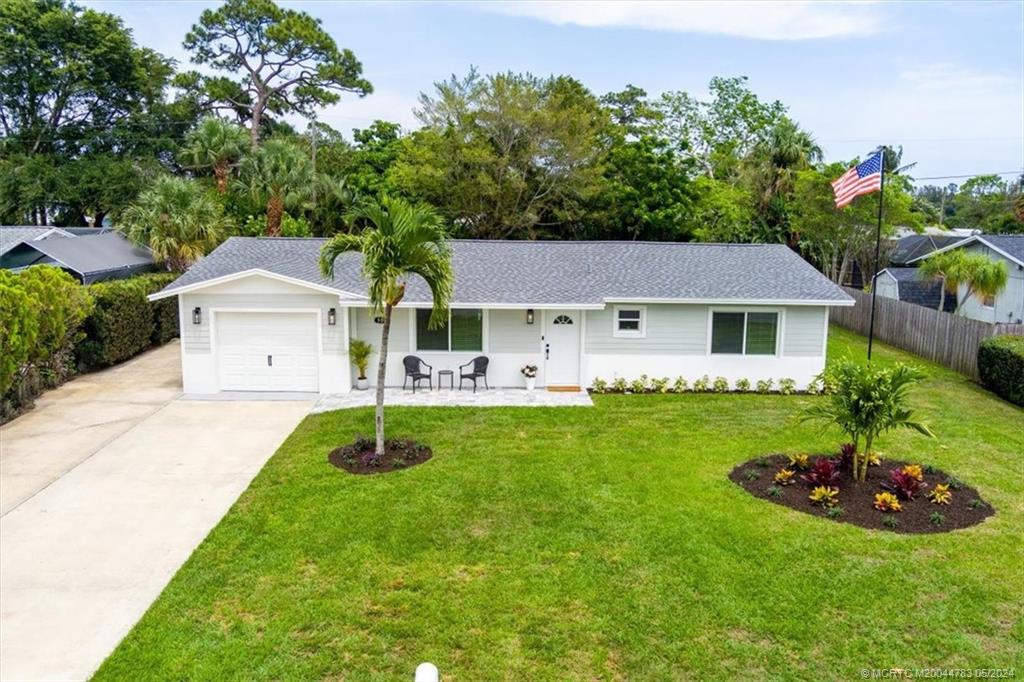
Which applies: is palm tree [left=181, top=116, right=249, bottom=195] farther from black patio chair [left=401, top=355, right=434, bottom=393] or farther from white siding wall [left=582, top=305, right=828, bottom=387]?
white siding wall [left=582, top=305, right=828, bottom=387]

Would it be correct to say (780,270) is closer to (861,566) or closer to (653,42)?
(861,566)

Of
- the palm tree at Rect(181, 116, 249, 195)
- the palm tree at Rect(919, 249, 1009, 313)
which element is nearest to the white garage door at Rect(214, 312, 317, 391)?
the palm tree at Rect(181, 116, 249, 195)

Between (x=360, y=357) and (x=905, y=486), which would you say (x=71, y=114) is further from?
(x=905, y=486)

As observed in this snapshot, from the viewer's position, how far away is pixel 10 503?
31.6ft

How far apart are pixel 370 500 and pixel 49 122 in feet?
128

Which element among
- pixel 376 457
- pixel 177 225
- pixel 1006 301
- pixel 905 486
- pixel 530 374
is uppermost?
pixel 177 225

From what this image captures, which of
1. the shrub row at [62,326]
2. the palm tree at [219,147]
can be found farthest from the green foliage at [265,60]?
the shrub row at [62,326]

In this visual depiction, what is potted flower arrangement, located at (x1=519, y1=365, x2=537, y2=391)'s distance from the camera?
1592cm

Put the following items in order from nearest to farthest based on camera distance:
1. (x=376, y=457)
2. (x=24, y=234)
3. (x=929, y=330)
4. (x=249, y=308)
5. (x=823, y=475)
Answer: (x=823, y=475) → (x=376, y=457) → (x=249, y=308) → (x=929, y=330) → (x=24, y=234)

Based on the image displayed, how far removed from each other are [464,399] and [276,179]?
14.0 metres

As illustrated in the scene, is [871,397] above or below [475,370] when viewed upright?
above

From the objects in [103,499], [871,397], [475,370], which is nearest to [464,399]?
[475,370]

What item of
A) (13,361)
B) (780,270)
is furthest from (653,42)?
(13,361)

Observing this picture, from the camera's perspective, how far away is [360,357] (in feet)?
52.0
